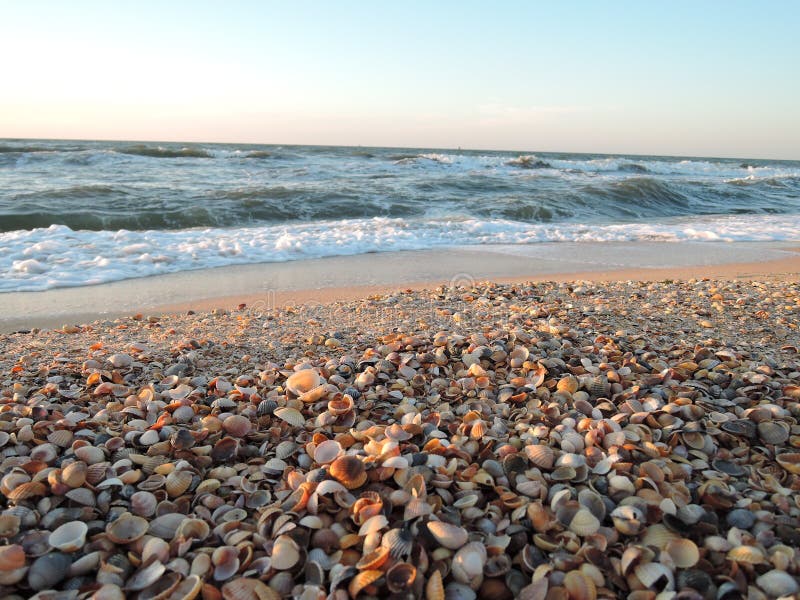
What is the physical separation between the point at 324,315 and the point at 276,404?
173 cm

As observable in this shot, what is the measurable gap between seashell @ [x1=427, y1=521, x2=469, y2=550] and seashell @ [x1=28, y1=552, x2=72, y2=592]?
84 centimetres

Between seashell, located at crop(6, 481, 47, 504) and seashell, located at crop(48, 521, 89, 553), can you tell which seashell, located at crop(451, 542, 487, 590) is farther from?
seashell, located at crop(6, 481, 47, 504)

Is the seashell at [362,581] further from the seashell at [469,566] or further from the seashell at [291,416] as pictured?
the seashell at [291,416]


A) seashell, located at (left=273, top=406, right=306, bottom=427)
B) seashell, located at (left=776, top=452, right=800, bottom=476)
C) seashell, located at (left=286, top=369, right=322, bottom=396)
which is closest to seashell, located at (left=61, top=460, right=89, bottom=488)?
seashell, located at (left=273, top=406, right=306, bottom=427)

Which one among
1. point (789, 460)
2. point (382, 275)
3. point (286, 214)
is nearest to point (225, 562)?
point (789, 460)

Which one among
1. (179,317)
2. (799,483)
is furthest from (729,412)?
(179,317)

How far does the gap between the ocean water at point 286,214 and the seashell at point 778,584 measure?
5.31m

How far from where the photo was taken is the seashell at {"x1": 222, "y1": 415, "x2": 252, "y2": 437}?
70.4 inches

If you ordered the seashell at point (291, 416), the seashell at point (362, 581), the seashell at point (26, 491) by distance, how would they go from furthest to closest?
the seashell at point (291, 416)
the seashell at point (26, 491)
the seashell at point (362, 581)

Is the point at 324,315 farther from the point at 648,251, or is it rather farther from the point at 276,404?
the point at 648,251

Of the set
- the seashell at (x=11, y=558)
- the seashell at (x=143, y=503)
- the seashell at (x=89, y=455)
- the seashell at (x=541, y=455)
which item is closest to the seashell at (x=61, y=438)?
the seashell at (x=89, y=455)

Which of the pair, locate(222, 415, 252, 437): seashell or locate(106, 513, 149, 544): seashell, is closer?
locate(106, 513, 149, 544): seashell

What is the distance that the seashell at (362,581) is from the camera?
1144mm

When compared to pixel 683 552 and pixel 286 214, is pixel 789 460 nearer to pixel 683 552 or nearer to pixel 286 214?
pixel 683 552
